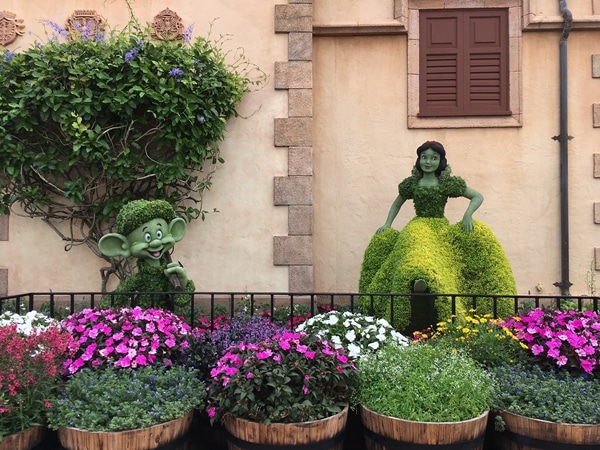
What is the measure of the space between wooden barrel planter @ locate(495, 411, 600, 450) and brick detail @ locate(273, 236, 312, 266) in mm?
3179

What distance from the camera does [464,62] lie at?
5938mm

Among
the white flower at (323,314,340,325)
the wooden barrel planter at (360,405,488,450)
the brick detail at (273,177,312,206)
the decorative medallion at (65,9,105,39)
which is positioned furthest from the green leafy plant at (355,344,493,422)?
the decorative medallion at (65,9,105,39)

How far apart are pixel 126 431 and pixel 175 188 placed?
3529mm

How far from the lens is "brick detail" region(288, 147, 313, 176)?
5551 millimetres

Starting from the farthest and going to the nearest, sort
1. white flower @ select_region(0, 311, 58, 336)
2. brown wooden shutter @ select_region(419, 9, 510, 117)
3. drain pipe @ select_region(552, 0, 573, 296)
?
brown wooden shutter @ select_region(419, 9, 510, 117) < drain pipe @ select_region(552, 0, 573, 296) < white flower @ select_region(0, 311, 58, 336)

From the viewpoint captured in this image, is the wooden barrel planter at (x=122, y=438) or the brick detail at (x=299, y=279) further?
the brick detail at (x=299, y=279)

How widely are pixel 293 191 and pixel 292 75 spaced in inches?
54.4

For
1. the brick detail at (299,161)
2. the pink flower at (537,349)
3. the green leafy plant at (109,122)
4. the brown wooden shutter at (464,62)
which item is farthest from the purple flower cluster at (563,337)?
the green leafy plant at (109,122)

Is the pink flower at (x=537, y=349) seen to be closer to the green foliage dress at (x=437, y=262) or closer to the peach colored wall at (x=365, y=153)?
the green foliage dress at (x=437, y=262)

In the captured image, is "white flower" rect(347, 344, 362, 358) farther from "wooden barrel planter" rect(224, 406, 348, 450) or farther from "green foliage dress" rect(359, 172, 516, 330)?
"green foliage dress" rect(359, 172, 516, 330)

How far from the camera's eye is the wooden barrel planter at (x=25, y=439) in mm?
2445

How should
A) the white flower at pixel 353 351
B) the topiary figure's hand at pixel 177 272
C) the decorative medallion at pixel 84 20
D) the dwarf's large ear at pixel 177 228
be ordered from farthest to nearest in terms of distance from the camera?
the decorative medallion at pixel 84 20 → the dwarf's large ear at pixel 177 228 → the topiary figure's hand at pixel 177 272 → the white flower at pixel 353 351

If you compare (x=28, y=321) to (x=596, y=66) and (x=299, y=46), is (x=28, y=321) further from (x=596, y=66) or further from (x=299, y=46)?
(x=596, y=66)

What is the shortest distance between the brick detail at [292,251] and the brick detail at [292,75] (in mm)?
1807
